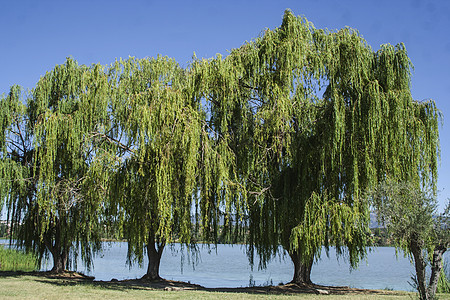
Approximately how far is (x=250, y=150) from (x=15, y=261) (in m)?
12.7

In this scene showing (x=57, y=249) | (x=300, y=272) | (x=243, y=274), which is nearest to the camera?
(x=300, y=272)

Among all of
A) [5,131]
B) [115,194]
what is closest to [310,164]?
[115,194]

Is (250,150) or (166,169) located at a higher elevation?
(250,150)

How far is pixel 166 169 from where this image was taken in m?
11.5

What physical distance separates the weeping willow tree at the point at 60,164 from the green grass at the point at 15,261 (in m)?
2.91

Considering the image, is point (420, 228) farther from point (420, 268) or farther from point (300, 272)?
point (300, 272)

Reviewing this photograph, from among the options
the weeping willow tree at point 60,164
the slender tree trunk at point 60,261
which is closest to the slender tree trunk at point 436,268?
the weeping willow tree at point 60,164

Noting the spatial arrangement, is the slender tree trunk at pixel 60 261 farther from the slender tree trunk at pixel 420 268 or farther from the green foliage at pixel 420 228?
the slender tree trunk at pixel 420 268

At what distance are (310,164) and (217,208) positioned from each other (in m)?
3.13

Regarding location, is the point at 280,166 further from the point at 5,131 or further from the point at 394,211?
the point at 5,131

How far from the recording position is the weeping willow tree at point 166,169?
11.6 metres

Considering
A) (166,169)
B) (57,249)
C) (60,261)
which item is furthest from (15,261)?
(166,169)

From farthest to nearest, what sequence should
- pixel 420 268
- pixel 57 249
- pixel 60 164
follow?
pixel 57 249 → pixel 60 164 → pixel 420 268

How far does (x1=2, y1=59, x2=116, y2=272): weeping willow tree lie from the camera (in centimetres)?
1375
